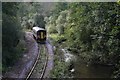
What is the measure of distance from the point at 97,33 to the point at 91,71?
3.36m

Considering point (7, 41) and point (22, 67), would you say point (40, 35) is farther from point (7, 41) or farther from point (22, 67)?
point (22, 67)

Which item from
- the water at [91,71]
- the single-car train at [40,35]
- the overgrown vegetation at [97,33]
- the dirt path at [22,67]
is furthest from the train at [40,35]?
the water at [91,71]

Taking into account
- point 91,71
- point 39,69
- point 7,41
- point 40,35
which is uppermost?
point 7,41

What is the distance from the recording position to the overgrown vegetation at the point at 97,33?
18.9m

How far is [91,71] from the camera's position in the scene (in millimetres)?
24156

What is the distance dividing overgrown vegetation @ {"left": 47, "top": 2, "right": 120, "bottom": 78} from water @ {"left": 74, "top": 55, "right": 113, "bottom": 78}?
0.63 m

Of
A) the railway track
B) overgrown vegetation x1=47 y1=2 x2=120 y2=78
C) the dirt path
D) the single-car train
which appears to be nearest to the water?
overgrown vegetation x1=47 y1=2 x2=120 y2=78

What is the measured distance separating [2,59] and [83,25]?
1043 centimetres

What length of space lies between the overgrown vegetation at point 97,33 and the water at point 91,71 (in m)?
0.63

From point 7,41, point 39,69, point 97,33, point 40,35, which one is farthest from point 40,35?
point 97,33

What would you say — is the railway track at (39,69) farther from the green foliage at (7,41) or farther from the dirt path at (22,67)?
the green foliage at (7,41)

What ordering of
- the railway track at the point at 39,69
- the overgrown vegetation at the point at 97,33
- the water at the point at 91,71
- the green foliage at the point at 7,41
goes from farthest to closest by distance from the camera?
the green foliage at the point at 7,41 < the water at the point at 91,71 < the railway track at the point at 39,69 < the overgrown vegetation at the point at 97,33

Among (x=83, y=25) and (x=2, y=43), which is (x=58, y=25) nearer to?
(x=83, y=25)

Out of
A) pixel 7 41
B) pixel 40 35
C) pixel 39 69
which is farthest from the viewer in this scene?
pixel 40 35
